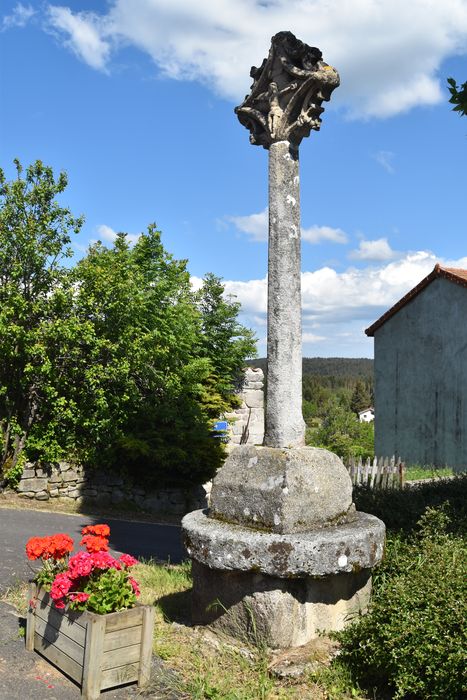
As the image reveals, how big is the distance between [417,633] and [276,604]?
3.17 feet

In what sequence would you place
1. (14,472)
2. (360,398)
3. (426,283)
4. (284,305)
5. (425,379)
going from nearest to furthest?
1. (284,305)
2. (14,472)
3. (426,283)
4. (425,379)
5. (360,398)

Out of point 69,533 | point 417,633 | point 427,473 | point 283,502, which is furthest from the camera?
point 427,473

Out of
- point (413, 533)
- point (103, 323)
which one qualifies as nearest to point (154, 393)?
point (103, 323)

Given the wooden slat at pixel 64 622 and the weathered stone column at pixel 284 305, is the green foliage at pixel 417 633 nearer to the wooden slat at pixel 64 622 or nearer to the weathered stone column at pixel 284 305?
the weathered stone column at pixel 284 305

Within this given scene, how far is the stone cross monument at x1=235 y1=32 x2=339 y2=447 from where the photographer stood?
500 cm

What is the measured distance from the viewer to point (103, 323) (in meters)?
13.1

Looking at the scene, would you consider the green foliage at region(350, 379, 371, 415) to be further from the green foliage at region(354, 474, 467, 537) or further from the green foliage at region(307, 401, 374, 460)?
the green foliage at region(354, 474, 467, 537)

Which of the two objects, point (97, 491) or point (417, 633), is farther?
point (97, 491)

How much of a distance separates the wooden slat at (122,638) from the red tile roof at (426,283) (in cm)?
1436

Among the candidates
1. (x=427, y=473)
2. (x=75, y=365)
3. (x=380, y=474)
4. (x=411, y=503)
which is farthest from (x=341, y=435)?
(x=411, y=503)

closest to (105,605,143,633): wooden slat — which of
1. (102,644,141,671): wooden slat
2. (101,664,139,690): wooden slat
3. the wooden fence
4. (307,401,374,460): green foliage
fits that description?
(102,644,141,671): wooden slat

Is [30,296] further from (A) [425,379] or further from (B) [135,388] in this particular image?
(A) [425,379]

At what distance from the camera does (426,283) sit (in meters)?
17.9

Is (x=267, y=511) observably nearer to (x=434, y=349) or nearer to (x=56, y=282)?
(x=56, y=282)
